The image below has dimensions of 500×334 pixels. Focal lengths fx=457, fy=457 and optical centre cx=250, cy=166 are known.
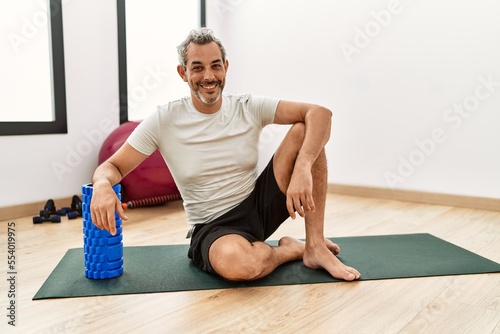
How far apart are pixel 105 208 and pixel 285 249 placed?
Result: 769mm

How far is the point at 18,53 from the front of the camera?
2.78 m

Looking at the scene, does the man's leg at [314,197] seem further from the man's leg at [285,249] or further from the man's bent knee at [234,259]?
the man's bent knee at [234,259]

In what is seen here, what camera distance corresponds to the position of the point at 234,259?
1.58m

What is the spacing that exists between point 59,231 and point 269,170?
4.31 ft

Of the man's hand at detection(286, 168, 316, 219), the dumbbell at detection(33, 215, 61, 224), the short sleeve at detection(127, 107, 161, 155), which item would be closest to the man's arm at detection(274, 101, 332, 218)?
the man's hand at detection(286, 168, 316, 219)

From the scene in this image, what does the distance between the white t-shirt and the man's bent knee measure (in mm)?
181

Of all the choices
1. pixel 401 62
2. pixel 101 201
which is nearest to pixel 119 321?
pixel 101 201

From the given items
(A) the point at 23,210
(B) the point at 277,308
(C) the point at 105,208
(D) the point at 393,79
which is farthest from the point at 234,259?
→ (D) the point at 393,79

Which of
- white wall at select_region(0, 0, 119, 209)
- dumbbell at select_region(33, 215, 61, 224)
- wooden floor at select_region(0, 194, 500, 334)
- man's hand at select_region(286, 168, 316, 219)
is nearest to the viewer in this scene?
wooden floor at select_region(0, 194, 500, 334)

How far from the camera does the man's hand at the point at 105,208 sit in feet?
4.67

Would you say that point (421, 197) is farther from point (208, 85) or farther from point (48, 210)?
point (48, 210)

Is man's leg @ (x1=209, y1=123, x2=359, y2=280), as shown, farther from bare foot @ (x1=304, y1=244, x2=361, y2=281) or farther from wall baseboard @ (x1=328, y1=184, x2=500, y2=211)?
wall baseboard @ (x1=328, y1=184, x2=500, y2=211)

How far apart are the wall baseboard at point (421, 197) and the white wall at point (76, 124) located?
1810mm

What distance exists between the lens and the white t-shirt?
173 cm
